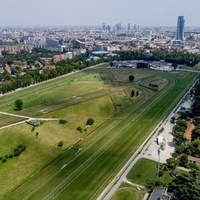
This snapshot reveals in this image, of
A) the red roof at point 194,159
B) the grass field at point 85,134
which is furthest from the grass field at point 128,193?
the red roof at point 194,159

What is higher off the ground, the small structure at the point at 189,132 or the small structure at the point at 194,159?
the small structure at the point at 189,132

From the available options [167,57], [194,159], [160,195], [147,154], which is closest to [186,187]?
[160,195]

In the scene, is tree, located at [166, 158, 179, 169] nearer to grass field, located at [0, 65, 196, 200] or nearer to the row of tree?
grass field, located at [0, 65, 196, 200]

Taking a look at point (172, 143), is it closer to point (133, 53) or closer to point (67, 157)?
point (67, 157)

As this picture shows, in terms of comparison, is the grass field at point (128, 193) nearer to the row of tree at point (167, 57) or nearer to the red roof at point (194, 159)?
the red roof at point (194, 159)

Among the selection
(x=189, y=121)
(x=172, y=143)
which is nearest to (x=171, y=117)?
(x=189, y=121)

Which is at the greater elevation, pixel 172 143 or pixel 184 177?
pixel 184 177

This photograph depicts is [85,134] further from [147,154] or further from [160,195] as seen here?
[160,195]

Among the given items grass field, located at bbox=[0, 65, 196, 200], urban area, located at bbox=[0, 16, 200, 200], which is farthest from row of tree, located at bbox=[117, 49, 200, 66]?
grass field, located at bbox=[0, 65, 196, 200]
